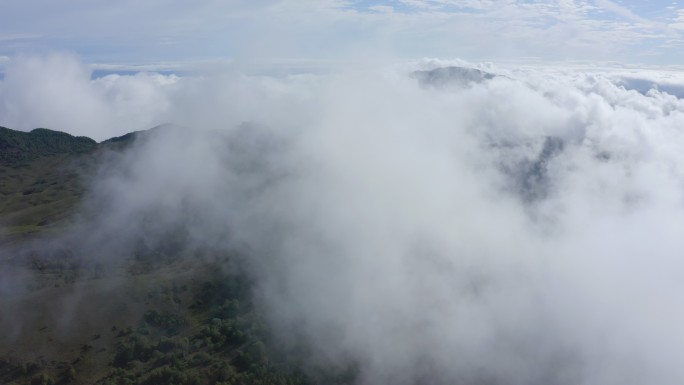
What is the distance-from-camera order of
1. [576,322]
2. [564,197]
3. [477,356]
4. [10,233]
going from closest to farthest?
[477,356]
[576,322]
[10,233]
[564,197]

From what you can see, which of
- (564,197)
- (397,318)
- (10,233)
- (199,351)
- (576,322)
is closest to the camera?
(199,351)

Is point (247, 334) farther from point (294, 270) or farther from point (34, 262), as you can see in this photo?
point (34, 262)

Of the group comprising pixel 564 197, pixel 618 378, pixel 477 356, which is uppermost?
pixel 477 356

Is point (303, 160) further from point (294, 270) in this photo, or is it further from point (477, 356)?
point (477, 356)

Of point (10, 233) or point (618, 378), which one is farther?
point (10, 233)

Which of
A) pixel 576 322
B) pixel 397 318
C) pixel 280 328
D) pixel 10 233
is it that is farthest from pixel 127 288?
pixel 576 322

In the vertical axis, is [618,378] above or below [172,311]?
below

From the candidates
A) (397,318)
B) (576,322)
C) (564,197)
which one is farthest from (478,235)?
(564,197)
